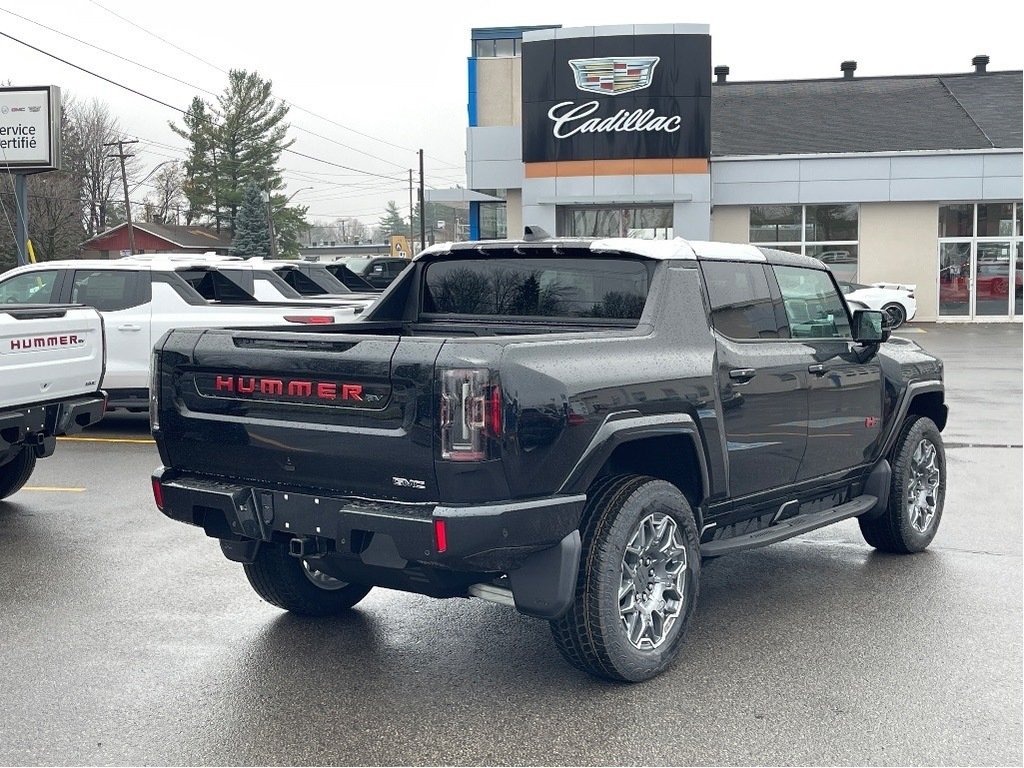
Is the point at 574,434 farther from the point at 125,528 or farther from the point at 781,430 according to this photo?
the point at 125,528

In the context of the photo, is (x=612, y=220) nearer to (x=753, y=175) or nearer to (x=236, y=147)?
(x=753, y=175)

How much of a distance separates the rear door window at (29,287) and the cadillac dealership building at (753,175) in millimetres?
23326

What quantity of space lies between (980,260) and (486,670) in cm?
3236

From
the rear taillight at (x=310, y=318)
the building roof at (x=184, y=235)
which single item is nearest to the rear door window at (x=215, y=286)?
the rear taillight at (x=310, y=318)

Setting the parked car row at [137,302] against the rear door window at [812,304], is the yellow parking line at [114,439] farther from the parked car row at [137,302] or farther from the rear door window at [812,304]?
the rear door window at [812,304]

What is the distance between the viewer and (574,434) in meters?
4.48

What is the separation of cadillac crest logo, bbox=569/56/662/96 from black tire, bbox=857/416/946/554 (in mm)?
27624

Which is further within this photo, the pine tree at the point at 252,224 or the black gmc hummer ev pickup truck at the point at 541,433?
the pine tree at the point at 252,224

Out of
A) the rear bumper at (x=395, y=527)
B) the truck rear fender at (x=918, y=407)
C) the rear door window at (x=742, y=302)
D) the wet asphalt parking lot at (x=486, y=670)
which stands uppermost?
the rear door window at (x=742, y=302)

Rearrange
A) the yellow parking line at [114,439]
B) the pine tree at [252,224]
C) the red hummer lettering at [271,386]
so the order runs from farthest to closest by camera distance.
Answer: the pine tree at [252,224], the yellow parking line at [114,439], the red hummer lettering at [271,386]

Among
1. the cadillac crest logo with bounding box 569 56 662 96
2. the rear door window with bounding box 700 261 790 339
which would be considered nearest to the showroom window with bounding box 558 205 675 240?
the cadillac crest logo with bounding box 569 56 662 96

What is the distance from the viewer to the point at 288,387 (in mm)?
4680

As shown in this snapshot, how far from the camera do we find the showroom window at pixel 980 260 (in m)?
33.7

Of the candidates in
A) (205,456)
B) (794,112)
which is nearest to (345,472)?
(205,456)
